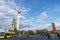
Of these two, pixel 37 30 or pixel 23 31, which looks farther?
pixel 37 30

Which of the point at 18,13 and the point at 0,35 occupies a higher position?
the point at 18,13

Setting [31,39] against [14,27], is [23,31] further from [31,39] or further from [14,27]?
[31,39]

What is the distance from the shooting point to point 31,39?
37094 millimetres

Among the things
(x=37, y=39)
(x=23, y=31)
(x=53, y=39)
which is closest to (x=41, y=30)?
(x=23, y=31)

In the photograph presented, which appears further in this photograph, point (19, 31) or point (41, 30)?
point (41, 30)

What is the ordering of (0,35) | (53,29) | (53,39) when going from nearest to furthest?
(0,35)
(53,39)
(53,29)

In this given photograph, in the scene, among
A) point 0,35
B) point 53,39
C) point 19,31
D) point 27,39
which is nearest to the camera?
point 27,39

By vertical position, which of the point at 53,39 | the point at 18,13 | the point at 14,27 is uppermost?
the point at 18,13

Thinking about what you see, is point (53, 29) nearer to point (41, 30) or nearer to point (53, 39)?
point (41, 30)

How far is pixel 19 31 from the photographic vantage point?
5712 cm

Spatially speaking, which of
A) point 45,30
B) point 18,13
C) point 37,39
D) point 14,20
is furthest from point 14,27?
point 37,39

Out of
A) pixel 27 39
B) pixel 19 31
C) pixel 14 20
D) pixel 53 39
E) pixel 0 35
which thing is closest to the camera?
pixel 27 39

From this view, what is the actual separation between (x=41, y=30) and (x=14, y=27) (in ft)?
42.2

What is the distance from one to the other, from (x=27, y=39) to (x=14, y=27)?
3039cm
